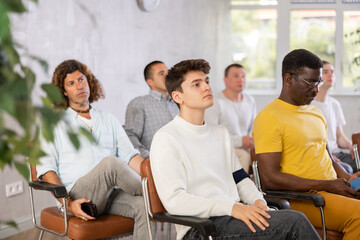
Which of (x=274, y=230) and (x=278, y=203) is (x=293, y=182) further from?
(x=274, y=230)

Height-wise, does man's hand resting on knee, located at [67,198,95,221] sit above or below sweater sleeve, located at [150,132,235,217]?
below

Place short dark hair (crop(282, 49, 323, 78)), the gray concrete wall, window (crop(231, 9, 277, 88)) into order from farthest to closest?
window (crop(231, 9, 277, 88)) → the gray concrete wall → short dark hair (crop(282, 49, 323, 78))

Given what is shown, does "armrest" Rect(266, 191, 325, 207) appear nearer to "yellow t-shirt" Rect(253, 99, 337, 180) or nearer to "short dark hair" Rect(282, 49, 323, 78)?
"yellow t-shirt" Rect(253, 99, 337, 180)

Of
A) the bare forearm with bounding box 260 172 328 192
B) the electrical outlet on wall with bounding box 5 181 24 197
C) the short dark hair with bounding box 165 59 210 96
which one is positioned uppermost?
the short dark hair with bounding box 165 59 210 96

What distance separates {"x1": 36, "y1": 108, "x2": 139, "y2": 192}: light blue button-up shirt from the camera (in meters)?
2.79

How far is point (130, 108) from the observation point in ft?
12.8

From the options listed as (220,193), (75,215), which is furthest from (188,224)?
Result: (75,215)

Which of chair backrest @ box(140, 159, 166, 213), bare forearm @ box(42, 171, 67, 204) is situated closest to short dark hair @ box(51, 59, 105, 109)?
bare forearm @ box(42, 171, 67, 204)

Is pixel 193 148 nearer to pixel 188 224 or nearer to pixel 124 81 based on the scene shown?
pixel 188 224

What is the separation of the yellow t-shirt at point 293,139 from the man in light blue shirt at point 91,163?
Result: 722 millimetres

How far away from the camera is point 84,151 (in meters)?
2.91

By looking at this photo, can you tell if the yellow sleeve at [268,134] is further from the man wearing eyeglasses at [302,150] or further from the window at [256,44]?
the window at [256,44]

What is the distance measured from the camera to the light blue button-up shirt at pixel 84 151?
279 centimetres

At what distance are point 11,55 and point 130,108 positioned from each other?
3.40 meters
